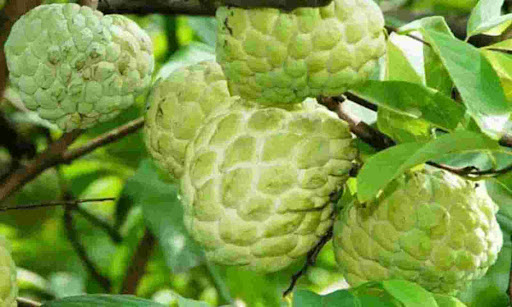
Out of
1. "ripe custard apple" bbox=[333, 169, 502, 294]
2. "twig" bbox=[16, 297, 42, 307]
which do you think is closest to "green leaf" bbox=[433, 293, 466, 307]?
"ripe custard apple" bbox=[333, 169, 502, 294]

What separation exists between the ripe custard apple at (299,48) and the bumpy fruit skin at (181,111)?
273mm

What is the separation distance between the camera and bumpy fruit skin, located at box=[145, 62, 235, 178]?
6.36ft

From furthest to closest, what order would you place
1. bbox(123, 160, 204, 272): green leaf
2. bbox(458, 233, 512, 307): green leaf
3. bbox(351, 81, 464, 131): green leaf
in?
bbox(458, 233, 512, 307): green leaf → bbox(123, 160, 204, 272): green leaf → bbox(351, 81, 464, 131): green leaf

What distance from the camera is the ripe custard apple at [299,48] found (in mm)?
1594

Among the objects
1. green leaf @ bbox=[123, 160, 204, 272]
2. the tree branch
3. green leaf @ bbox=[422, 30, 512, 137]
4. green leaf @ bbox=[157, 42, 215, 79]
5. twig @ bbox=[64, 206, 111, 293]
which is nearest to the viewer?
green leaf @ bbox=[422, 30, 512, 137]

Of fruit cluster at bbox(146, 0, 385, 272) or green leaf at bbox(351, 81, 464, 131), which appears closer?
fruit cluster at bbox(146, 0, 385, 272)

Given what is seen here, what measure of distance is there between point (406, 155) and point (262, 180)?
0.67 feet

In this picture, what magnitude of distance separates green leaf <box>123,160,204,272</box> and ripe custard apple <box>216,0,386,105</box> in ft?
3.20

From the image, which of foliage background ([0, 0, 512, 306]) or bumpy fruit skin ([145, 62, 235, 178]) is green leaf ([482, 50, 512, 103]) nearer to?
bumpy fruit skin ([145, 62, 235, 178])

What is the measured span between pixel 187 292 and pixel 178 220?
0.86 metres

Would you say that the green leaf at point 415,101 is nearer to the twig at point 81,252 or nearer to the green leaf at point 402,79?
the green leaf at point 402,79

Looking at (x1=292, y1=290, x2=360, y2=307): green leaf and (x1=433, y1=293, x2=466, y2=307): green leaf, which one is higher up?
(x1=292, y1=290, x2=360, y2=307): green leaf

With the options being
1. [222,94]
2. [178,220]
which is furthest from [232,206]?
[178,220]

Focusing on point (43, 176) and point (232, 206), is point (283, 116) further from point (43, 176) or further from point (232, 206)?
point (43, 176)
